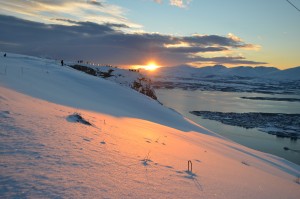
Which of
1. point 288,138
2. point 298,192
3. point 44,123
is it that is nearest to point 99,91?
point 44,123

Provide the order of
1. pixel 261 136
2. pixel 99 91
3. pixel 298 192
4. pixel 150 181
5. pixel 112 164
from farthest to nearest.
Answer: pixel 261 136
pixel 99 91
pixel 298 192
pixel 112 164
pixel 150 181

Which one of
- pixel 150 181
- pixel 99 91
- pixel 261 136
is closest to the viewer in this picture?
pixel 150 181

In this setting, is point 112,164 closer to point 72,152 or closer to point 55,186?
point 72,152

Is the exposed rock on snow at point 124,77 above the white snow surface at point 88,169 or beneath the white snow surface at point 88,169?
above

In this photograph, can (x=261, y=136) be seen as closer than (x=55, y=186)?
No

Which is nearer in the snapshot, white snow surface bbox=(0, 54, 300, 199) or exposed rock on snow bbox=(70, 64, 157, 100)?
white snow surface bbox=(0, 54, 300, 199)

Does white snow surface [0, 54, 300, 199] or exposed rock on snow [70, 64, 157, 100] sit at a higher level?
exposed rock on snow [70, 64, 157, 100]

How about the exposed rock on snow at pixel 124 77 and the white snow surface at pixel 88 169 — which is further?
the exposed rock on snow at pixel 124 77

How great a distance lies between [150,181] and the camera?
13.4ft

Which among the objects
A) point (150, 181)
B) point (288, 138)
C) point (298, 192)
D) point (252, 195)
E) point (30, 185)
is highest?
point (30, 185)

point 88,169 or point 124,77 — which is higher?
point 124,77

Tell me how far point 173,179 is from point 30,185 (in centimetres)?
225

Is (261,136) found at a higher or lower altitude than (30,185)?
lower

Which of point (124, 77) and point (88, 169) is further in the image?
point (124, 77)
